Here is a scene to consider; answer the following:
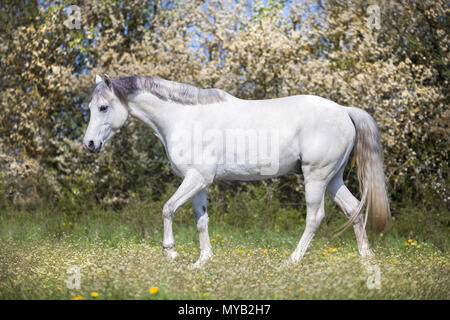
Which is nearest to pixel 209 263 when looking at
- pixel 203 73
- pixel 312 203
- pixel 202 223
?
pixel 202 223

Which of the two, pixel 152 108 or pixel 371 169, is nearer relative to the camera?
pixel 152 108

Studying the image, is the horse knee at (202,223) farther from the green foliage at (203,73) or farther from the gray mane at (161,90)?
the green foliage at (203,73)

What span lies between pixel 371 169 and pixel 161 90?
2515mm

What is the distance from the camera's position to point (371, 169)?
592 cm

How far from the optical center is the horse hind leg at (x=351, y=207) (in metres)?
5.84

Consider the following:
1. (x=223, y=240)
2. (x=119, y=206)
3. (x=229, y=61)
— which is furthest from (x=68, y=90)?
(x=223, y=240)

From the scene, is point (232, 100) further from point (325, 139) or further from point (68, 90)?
point (68, 90)

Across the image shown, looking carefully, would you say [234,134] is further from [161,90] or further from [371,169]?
[371,169]

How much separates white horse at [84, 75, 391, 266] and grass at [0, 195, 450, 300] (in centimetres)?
60

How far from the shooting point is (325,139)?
Result: 567 centimetres

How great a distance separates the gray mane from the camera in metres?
5.61

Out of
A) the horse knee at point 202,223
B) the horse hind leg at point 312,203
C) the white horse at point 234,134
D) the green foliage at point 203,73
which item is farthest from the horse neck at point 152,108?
the green foliage at point 203,73

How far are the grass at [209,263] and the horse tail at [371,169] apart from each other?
19.4 inches

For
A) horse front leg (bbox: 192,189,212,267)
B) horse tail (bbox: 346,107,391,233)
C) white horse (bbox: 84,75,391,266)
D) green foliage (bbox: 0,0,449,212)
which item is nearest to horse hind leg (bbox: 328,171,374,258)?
white horse (bbox: 84,75,391,266)
